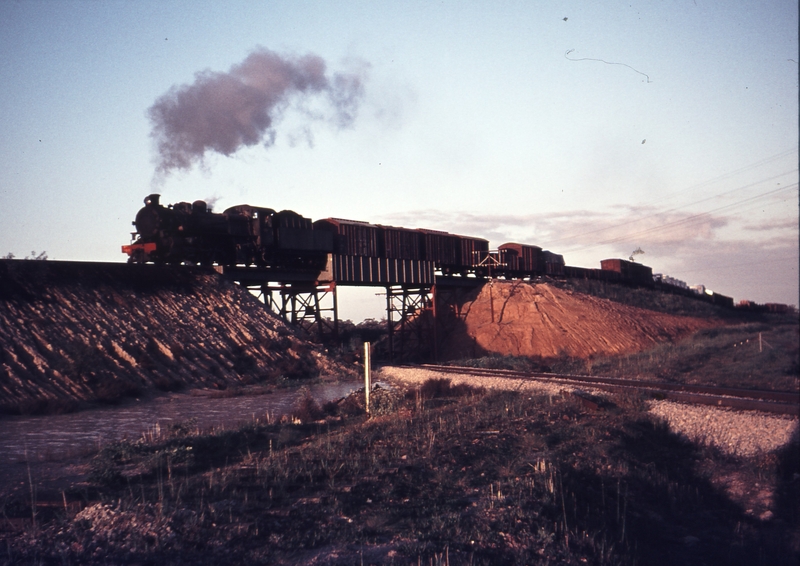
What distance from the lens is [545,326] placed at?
130 feet

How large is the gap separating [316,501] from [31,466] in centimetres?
538

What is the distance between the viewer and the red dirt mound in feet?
126

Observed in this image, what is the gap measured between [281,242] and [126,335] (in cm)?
1022

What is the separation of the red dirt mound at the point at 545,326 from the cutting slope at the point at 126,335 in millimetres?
15425

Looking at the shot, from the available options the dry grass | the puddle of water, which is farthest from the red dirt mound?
the dry grass

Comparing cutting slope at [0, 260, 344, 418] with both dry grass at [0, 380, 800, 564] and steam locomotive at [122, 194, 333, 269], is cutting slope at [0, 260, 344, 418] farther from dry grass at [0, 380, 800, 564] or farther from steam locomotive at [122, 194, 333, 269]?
dry grass at [0, 380, 800, 564]

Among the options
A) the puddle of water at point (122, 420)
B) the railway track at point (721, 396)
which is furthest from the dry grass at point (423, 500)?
the puddle of water at point (122, 420)

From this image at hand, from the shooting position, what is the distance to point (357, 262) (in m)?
34.7

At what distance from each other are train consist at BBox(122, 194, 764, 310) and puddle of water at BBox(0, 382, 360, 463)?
379 inches

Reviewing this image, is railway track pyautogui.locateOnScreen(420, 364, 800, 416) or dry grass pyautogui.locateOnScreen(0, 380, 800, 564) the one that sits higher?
railway track pyautogui.locateOnScreen(420, 364, 800, 416)

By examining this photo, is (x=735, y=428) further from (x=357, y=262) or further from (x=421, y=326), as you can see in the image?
(x=421, y=326)

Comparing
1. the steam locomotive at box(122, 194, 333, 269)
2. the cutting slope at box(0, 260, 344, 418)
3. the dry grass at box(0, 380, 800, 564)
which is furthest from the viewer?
the steam locomotive at box(122, 194, 333, 269)

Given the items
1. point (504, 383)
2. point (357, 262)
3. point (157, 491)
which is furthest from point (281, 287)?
point (157, 491)

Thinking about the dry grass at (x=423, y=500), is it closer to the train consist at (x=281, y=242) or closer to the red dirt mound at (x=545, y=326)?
the train consist at (x=281, y=242)
